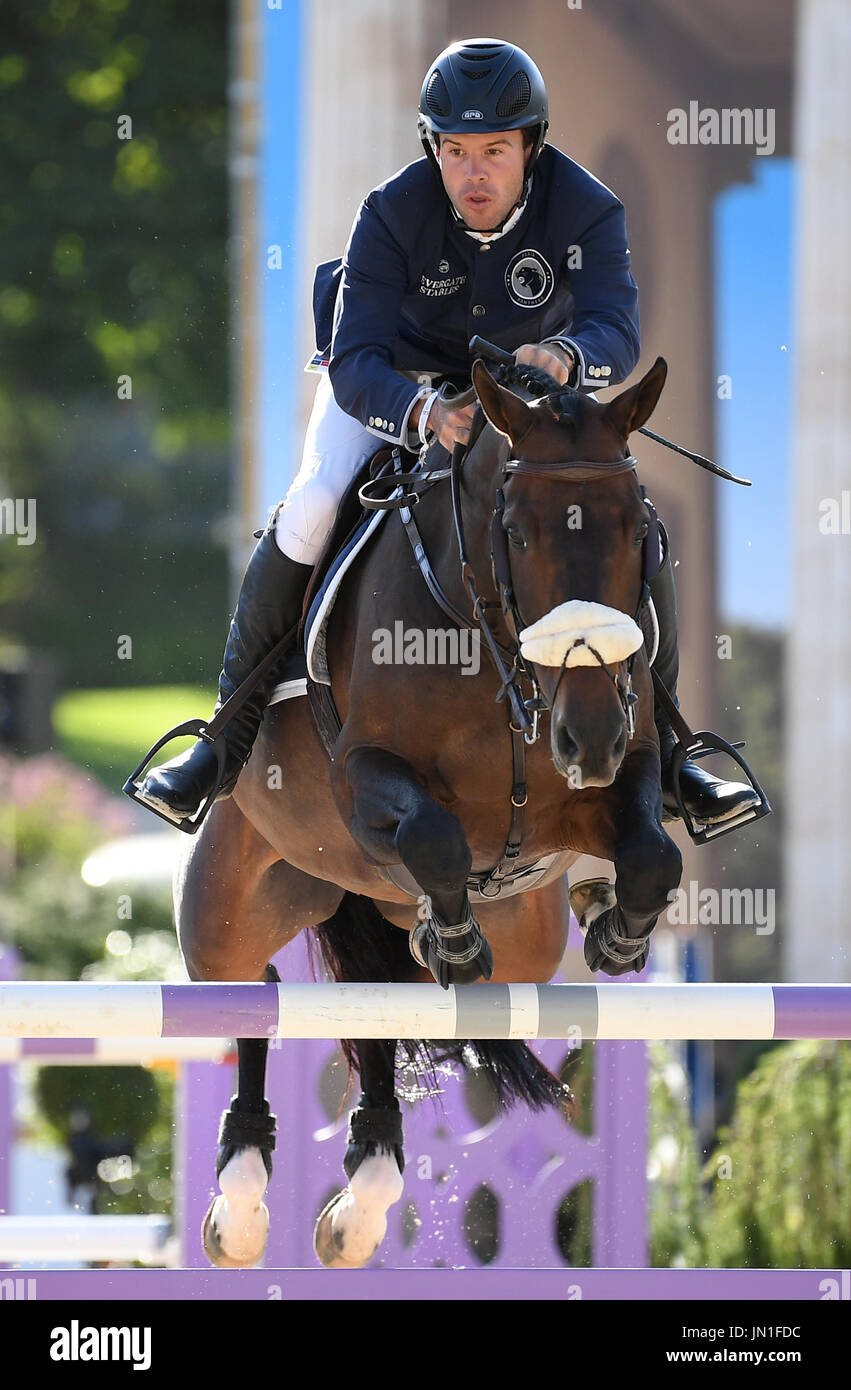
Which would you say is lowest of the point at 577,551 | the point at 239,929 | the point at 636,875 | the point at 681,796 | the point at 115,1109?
the point at 115,1109

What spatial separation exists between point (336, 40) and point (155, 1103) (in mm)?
6006

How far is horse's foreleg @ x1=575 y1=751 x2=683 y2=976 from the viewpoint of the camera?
3.54m

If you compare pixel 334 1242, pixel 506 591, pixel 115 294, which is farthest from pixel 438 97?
pixel 115 294

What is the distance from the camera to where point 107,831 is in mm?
13953

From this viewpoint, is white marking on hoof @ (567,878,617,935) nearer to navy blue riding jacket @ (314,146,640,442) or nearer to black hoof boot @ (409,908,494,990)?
black hoof boot @ (409,908,494,990)

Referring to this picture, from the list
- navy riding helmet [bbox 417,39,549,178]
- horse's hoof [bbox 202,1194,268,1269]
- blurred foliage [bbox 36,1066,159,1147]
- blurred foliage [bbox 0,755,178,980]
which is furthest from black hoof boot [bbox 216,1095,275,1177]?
blurred foliage [bbox 0,755,178,980]

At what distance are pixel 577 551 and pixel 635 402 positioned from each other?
0.36m

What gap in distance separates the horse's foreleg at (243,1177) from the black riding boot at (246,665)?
876 millimetres

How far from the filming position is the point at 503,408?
3.37m

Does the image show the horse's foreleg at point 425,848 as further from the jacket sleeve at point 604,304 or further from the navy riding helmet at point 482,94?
the navy riding helmet at point 482,94

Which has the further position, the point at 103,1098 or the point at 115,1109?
the point at 103,1098

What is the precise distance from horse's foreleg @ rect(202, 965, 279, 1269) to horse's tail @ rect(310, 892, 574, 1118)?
28cm

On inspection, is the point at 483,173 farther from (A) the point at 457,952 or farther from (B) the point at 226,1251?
(B) the point at 226,1251
